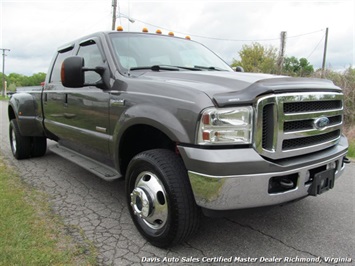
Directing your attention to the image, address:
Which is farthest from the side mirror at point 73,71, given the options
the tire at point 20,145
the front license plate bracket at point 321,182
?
the tire at point 20,145

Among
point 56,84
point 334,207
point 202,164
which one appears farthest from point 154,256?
point 56,84

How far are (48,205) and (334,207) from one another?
10.5 feet

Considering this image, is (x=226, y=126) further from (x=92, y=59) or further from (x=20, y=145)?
(x=20, y=145)

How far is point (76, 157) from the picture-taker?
13.3 ft

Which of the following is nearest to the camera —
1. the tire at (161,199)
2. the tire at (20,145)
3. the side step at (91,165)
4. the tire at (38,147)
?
the tire at (161,199)

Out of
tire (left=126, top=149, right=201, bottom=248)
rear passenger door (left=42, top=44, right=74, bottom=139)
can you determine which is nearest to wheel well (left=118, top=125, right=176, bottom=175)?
tire (left=126, top=149, right=201, bottom=248)

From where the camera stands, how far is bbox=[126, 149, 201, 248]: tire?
91.5 inches

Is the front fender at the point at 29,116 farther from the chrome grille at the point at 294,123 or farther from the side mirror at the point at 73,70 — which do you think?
the chrome grille at the point at 294,123

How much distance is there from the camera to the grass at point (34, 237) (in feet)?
7.91

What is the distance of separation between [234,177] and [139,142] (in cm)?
132

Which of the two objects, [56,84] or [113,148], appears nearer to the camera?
[113,148]

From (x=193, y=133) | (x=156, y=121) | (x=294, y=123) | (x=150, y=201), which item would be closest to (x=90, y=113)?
(x=156, y=121)

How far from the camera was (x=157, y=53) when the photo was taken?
11.5 ft

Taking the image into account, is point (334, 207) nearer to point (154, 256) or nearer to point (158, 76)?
point (154, 256)
